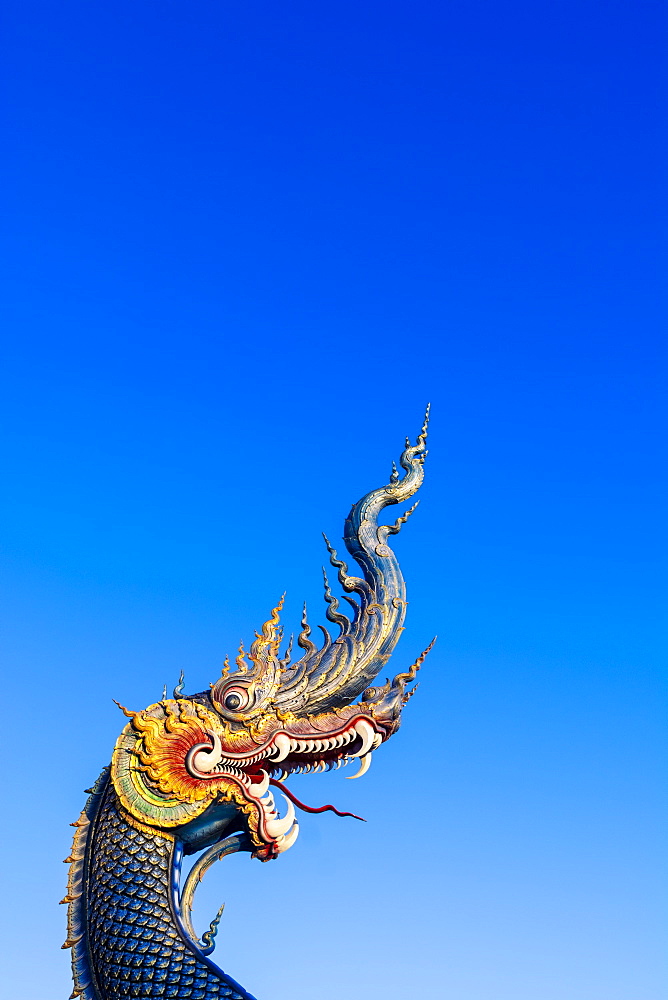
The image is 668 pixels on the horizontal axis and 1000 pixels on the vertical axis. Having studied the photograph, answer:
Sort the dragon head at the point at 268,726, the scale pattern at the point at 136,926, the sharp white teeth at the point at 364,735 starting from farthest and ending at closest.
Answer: the sharp white teeth at the point at 364,735 → the dragon head at the point at 268,726 → the scale pattern at the point at 136,926

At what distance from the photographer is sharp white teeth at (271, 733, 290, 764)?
11625mm

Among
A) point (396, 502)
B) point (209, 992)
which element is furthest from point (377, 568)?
point (209, 992)

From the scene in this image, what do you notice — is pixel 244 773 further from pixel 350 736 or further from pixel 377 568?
pixel 377 568

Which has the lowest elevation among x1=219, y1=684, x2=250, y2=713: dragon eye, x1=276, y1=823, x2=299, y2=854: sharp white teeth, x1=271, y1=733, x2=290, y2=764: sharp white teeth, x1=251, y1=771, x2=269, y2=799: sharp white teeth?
x1=276, y1=823, x2=299, y2=854: sharp white teeth

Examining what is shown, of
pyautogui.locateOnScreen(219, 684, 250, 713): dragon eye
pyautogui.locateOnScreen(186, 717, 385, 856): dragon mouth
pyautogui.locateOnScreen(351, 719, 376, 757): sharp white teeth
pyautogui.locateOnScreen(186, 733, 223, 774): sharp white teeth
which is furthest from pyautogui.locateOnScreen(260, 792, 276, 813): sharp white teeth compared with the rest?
pyautogui.locateOnScreen(351, 719, 376, 757): sharp white teeth

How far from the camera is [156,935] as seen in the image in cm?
1039

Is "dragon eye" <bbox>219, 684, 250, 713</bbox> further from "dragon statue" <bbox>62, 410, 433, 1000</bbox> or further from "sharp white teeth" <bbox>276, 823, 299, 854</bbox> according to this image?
"sharp white teeth" <bbox>276, 823, 299, 854</bbox>

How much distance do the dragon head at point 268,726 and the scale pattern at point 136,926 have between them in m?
0.28

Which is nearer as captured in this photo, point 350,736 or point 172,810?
→ point 172,810

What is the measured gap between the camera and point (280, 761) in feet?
38.3

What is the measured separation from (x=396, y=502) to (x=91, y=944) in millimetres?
5948

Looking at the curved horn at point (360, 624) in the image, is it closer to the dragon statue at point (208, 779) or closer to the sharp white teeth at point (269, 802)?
the dragon statue at point (208, 779)

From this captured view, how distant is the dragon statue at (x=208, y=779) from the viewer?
10.4 meters

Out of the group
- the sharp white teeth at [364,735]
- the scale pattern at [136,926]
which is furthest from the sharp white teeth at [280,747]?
the scale pattern at [136,926]
